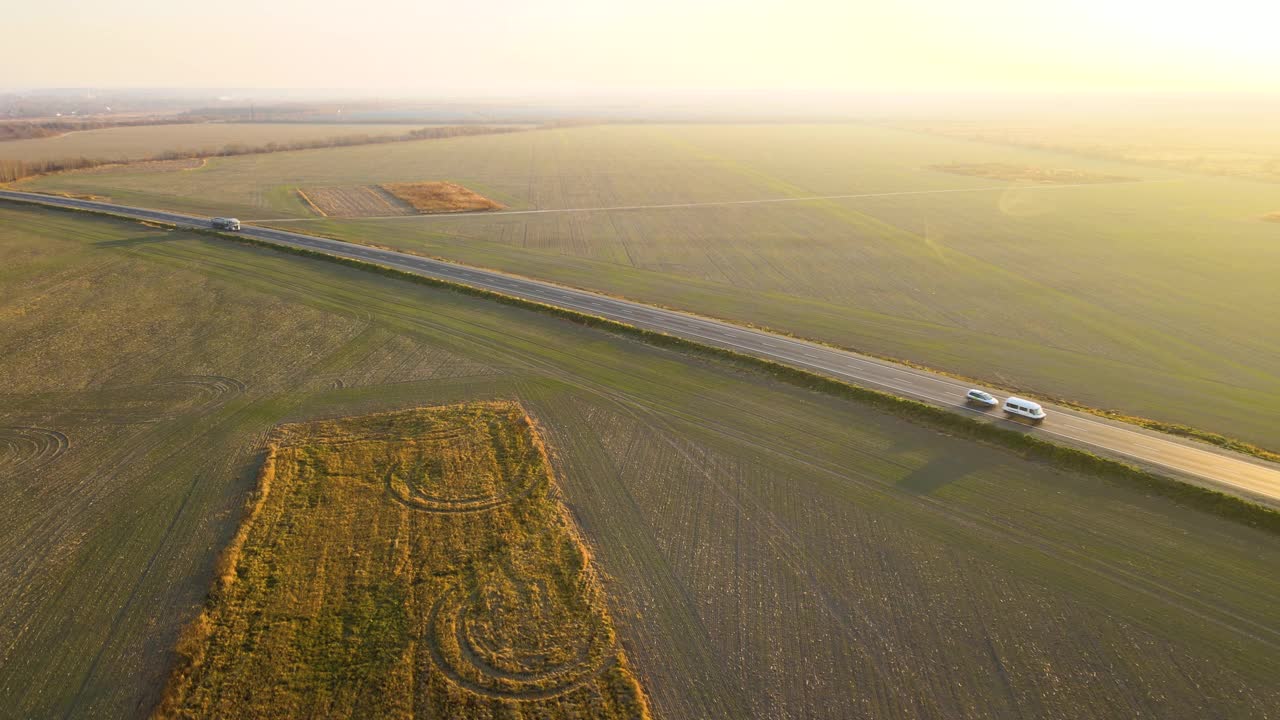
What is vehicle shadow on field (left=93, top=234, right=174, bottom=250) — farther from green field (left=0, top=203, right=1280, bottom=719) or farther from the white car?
the white car

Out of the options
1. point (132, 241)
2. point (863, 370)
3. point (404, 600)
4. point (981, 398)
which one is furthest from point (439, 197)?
point (981, 398)

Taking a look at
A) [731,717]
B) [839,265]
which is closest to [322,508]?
[731,717]

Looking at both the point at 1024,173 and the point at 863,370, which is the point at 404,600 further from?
the point at 1024,173

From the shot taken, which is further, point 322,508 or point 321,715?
point 322,508

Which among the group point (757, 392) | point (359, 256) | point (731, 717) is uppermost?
point (359, 256)

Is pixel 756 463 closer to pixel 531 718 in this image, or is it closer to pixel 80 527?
pixel 531 718

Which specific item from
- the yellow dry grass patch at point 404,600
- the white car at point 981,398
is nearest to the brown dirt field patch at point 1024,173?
the white car at point 981,398

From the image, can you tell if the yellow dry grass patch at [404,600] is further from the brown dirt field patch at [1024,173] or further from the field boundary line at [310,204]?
the brown dirt field patch at [1024,173]
